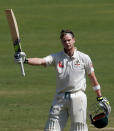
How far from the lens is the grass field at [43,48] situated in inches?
565

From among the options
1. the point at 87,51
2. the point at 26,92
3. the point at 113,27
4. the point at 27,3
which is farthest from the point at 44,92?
the point at 27,3

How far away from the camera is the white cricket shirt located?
9.44 m

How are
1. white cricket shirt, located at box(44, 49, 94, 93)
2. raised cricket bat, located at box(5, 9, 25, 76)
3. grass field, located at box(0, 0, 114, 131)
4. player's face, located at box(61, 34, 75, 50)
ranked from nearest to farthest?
player's face, located at box(61, 34, 75, 50), white cricket shirt, located at box(44, 49, 94, 93), raised cricket bat, located at box(5, 9, 25, 76), grass field, located at box(0, 0, 114, 131)

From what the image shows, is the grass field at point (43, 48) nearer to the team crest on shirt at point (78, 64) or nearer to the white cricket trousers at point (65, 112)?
the white cricket trousers at point (65, 112)

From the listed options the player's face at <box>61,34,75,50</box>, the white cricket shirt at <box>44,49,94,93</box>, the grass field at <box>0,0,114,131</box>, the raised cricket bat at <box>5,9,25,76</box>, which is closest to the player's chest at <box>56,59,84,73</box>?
the white cricket shirt at <box>44,49,94,93</box>

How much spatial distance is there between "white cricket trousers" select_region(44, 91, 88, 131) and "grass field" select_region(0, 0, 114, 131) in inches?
119

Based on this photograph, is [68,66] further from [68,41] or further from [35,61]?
[35,61]

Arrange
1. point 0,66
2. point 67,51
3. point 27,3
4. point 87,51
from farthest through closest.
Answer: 1. point 27,3
2. point 87,51
3. point 0,66
4. point 67,51

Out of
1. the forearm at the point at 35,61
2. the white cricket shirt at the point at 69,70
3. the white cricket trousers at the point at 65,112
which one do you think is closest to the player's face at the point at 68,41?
the white cricket shirt at the point at 69,70

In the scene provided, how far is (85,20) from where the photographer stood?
100 ft

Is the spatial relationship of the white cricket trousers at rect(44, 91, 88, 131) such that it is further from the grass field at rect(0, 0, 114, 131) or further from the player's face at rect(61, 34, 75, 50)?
the grass field at rect(0, 0, 114, 131)

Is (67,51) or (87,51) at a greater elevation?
(87,51)

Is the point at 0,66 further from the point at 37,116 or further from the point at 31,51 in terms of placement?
the point at 37,116

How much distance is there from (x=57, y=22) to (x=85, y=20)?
1314mm
